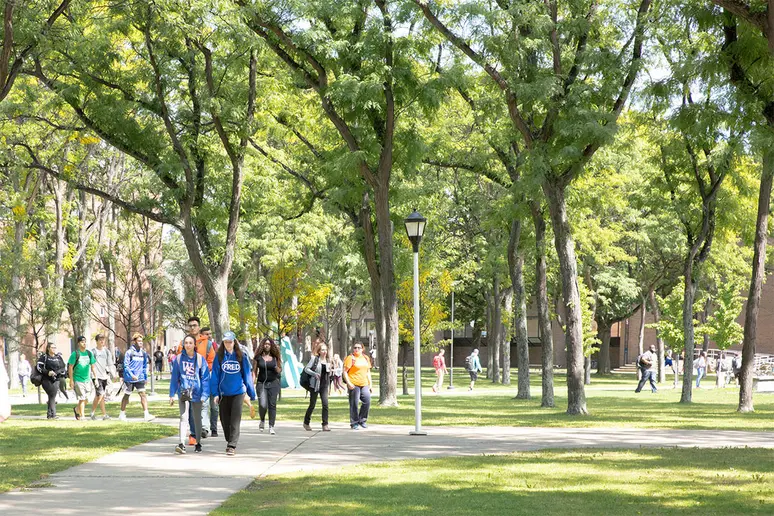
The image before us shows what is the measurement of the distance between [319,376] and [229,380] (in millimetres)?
4073

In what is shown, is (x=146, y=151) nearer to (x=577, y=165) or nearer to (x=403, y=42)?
(x=403, y=42)

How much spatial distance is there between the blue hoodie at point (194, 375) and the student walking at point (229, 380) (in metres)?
0.10

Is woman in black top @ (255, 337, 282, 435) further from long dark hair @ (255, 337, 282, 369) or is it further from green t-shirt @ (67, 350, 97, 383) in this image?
green t-shirt @ (67, 350, 97, 383)

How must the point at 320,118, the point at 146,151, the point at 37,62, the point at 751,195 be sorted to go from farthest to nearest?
the point at 320,118 < the point at 751,195 < the point at 146,151 < the point at 37,62

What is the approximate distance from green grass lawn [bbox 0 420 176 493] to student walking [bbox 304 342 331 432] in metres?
2.46

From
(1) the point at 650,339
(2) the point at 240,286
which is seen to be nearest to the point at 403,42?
(2) the point at 240,286

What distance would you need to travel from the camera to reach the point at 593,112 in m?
20.5

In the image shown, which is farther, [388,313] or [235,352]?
[388,313]

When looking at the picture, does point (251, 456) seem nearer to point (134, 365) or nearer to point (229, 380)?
point (229, 380)

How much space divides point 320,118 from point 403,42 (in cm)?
559

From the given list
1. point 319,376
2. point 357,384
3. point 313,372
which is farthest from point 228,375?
point 357,384

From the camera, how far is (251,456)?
553 inches

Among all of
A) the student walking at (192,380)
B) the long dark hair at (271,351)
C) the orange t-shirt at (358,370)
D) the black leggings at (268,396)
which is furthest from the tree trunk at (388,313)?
the student walking at (192,380)

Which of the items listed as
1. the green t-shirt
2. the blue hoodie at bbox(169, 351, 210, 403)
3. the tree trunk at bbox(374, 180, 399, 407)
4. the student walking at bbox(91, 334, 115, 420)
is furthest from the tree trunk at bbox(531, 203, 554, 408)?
the blue hoodie at bbox(169, 351, 210, 403)
